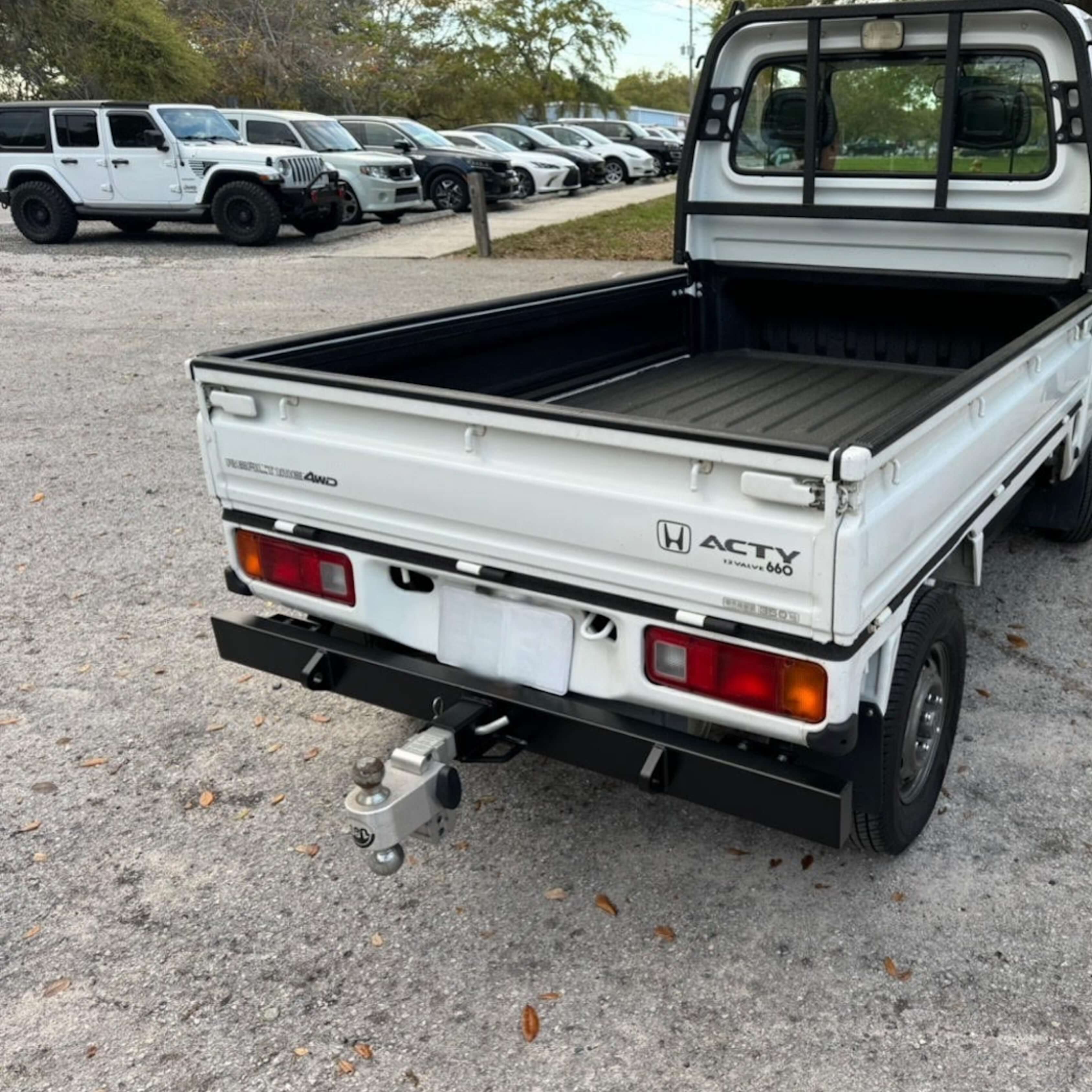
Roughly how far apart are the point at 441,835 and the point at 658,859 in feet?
2.54

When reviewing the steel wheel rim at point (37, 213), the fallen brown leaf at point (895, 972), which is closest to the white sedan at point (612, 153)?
the steel wheel rim at point (37, 213)

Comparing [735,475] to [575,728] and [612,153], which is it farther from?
[612,153]

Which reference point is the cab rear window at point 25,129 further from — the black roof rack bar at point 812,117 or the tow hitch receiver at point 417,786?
the tow hitch receiver at point 417,786

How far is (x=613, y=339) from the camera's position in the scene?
4.87m

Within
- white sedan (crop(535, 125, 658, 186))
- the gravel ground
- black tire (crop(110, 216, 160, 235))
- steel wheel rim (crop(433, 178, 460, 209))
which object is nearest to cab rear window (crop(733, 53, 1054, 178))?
the gravel ground

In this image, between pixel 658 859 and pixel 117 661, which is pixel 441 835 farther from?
pixel 117 661

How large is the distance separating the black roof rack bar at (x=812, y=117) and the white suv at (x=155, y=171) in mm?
12782

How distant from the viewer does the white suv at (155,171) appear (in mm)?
16438

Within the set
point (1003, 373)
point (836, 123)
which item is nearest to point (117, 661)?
point (1003, 373)

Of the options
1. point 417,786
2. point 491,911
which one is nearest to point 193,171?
point 491,911

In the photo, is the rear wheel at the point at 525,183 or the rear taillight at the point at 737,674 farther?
the rear wheel at the point at 525,183

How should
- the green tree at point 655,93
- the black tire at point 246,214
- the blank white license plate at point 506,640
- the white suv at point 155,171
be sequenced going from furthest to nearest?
the green tree at point 655,93, the black tire at point 246,214, the white suv at point 155,171, the blank white license plate at point 506,640

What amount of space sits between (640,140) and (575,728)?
101ft

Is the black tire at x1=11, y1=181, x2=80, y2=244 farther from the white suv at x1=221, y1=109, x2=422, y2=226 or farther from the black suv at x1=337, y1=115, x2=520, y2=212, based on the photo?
the black suv at x1=337, y1=115, x2=520, y2=212
